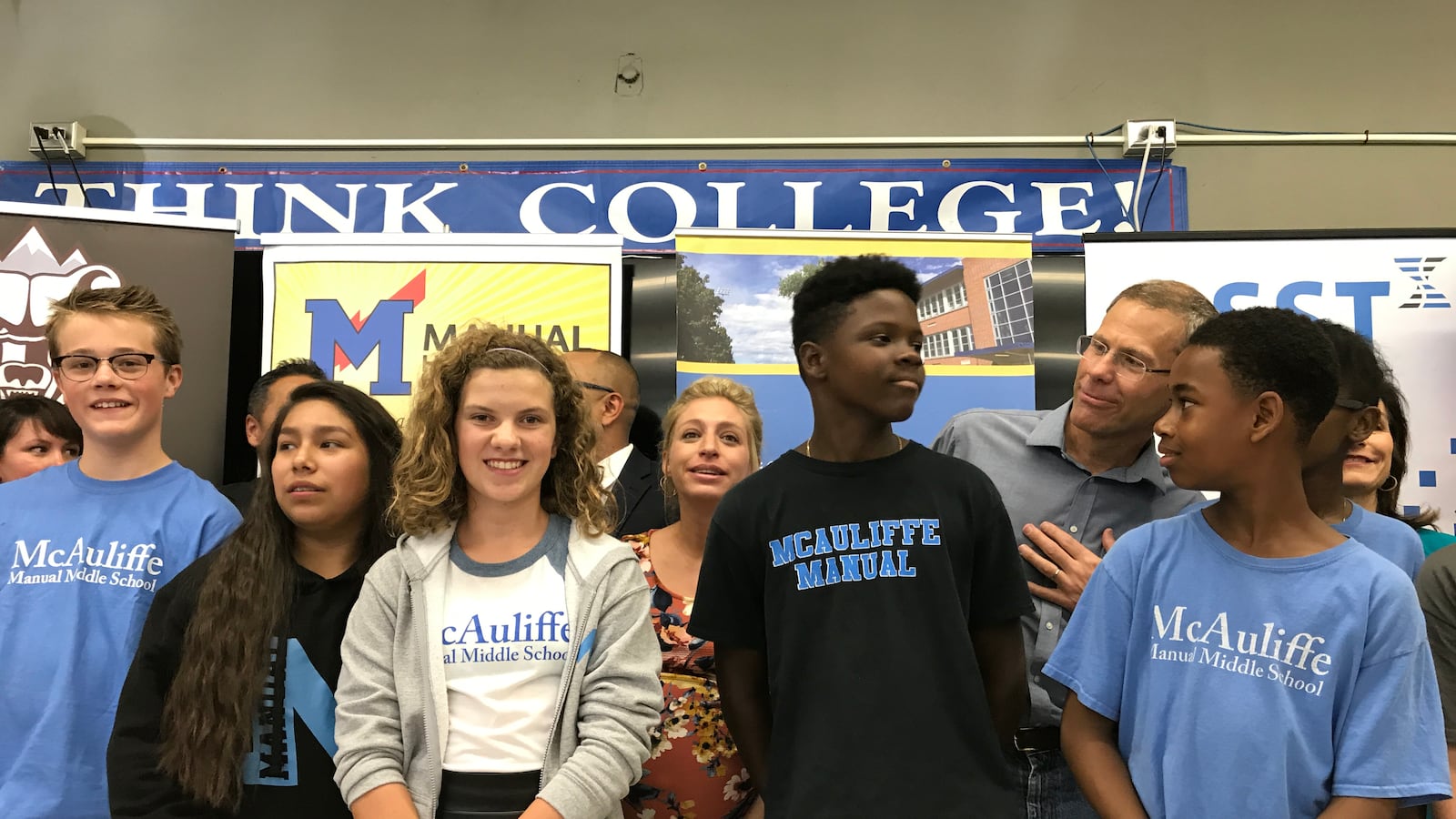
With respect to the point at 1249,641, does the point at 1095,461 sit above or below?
above

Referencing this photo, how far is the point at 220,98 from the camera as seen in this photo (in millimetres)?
4637

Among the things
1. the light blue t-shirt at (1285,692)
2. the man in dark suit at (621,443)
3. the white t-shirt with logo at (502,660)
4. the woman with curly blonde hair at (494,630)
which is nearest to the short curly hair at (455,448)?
the woman with curly blonde hair at (494,630)

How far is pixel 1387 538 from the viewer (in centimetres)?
191

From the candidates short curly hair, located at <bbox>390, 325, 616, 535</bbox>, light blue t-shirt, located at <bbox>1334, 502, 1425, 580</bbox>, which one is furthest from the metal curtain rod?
light blue t-shirt, located at <bbox>1334, 502, 1425, 580</bbox>

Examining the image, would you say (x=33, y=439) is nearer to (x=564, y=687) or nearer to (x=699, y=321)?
(x=699, y=321)

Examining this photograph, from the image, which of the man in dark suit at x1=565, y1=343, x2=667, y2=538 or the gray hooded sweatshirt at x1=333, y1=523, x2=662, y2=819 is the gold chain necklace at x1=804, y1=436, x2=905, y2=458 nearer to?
the gray hooded sweatshirt at x1=333, y1=523, x2=662, y2=819

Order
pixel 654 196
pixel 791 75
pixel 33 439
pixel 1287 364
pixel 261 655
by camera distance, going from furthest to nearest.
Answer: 1. pixel 791 75
2. pixel 654 196
3. pixel 33 439
4. pixel 261 655
5. pixel 1287 364

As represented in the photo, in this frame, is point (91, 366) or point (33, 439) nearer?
point (91, 366)

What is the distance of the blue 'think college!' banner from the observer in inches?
168

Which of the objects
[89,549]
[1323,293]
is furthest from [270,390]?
[1323,293]

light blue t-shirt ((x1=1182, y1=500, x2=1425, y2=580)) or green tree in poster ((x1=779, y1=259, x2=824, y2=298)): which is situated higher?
green tree in poster ((x1=779, y1=259, x2=824, y2=298))

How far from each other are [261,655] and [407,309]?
1913 mm

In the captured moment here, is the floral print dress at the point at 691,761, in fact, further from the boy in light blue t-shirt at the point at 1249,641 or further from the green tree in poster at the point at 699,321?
the green tree in poster at the point at 699,321

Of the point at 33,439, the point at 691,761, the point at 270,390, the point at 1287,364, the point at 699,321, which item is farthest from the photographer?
the point at 699,321
